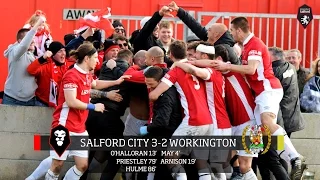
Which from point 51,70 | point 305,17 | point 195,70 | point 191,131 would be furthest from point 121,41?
point 305,17

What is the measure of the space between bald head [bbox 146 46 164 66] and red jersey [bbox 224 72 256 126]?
0.84 metres

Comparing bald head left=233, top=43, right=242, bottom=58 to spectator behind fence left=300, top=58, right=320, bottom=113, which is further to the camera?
spectator behind fence left=300, top=58, right=320, bottom=113

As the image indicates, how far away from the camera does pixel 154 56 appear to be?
12477 mm

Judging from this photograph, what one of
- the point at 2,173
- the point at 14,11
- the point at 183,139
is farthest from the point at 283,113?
the point at 14,11

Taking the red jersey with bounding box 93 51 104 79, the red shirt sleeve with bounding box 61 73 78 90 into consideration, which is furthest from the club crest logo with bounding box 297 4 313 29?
the red shirt sleeve with bounding box 61 73 78 90

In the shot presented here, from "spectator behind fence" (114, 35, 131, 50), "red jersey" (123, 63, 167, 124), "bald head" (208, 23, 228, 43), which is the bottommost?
"red jersey" (123, 63, 167, 124)

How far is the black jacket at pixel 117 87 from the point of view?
12.7 m

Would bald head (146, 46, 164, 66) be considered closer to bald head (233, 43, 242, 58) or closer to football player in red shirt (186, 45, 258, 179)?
→ football player in red shirt (186, 45, 258, 179)

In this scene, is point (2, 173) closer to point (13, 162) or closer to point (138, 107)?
point (13, 162)

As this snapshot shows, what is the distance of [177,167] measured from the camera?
40.4 feet

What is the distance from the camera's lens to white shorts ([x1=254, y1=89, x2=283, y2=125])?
1211 centimetres

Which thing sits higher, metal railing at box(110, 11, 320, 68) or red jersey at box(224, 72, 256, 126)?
metal railing at box(110, 11, 320, 68)

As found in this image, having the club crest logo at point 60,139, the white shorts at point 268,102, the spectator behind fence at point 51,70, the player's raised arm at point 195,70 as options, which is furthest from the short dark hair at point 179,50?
the spectator behind fence at point 51,70

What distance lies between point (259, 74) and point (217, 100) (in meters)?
0.60
